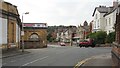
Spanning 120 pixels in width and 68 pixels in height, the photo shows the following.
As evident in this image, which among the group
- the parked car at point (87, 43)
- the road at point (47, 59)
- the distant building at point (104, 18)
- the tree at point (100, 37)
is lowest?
the road at point (47, 59)

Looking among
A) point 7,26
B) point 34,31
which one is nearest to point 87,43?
point 34,31

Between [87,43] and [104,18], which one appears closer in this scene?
[87,43]

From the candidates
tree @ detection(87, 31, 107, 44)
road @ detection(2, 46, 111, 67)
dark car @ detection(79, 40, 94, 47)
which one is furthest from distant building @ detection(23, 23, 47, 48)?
road @ detection(2, 46, 111, 67)

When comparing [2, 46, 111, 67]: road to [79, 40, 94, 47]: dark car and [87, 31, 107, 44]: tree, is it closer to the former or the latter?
[79, 40, 94, 47]: dark car

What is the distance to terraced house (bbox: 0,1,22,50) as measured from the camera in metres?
42.4

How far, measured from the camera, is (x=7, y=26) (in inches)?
1756

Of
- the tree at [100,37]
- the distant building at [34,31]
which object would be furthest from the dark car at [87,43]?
the distant building at [34,31]

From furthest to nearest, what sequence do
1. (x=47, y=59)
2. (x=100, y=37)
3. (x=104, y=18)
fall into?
(x=104, y=18), (x=100, y=37), (x=47, y=59)

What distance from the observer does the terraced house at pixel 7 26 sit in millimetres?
42375

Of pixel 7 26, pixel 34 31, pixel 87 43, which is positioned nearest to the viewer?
pixel 7 26

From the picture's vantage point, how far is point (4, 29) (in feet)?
142

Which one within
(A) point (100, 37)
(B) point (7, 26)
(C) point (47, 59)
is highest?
(B) point (7, 26)

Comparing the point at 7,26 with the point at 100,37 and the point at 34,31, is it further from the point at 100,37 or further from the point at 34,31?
the point at 34,31

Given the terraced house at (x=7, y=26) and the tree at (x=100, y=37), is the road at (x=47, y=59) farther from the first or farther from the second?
the tree at (x=100, y=37)
